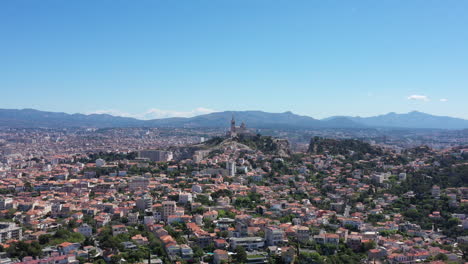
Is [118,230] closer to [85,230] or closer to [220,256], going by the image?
[85,230]

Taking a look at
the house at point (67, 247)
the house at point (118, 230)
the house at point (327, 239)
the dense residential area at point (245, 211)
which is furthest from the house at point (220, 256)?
the house at point (67, 247)

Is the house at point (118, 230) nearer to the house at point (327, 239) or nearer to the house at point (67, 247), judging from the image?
the house at point (67, 247)

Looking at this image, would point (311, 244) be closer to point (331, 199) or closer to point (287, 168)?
point (331, 199)

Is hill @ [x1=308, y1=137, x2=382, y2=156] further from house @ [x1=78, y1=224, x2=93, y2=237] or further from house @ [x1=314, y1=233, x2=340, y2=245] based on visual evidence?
house @ [x1=78, y1=224, x2=93, y2=237]

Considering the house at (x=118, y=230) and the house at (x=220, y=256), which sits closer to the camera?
the house at (x=220, y=256)

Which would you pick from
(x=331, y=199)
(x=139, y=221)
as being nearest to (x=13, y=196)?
(x=139, y=221)

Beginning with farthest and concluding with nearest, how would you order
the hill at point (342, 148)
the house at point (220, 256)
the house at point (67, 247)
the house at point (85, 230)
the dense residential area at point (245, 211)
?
1. the hill at point (342, 148)
2. the house at point (85, 230)
3. the dense residential area at point (245, 211)
4. the house at point (67, 247)
5. the house at point (220, 256)

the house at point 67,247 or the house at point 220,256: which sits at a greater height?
the house at point 67,247

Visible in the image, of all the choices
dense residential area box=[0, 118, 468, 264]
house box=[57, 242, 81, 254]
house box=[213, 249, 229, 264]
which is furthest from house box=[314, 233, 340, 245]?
house box=[57, 242, 81, 254]

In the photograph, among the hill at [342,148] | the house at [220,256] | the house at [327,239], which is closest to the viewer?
the house at [220,256]
